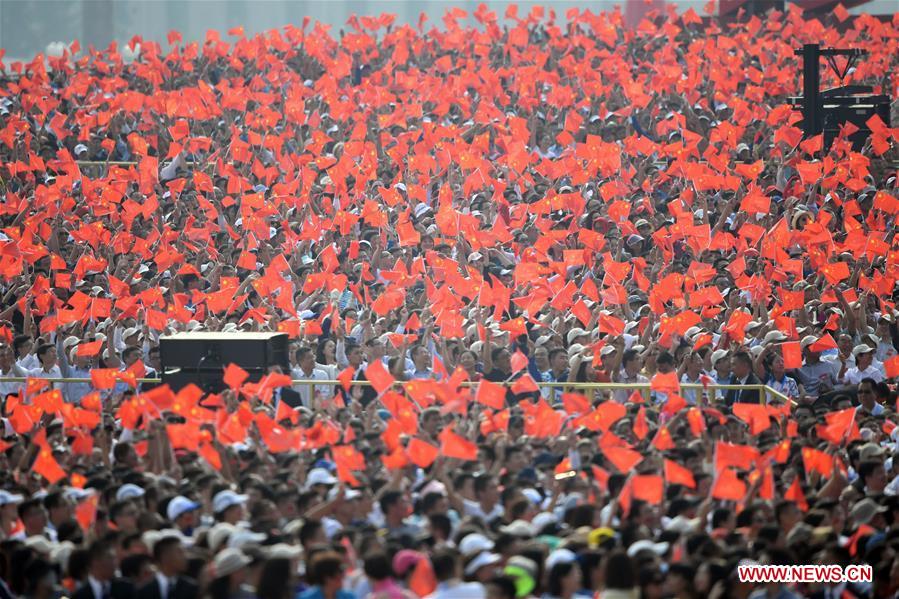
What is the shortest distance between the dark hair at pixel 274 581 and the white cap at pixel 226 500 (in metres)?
1.30

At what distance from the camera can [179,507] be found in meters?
8.58

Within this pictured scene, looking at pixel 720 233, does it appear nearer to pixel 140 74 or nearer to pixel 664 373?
A: pixel 664 373

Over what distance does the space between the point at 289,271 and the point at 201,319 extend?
1449 mm

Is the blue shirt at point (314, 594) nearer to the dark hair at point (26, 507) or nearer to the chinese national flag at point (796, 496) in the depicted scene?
the dark hair at point (26, 507)

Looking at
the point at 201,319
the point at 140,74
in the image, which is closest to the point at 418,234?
the point at 201,319

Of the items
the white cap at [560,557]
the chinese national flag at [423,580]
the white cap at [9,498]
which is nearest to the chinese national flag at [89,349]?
the white cap at [9,498]

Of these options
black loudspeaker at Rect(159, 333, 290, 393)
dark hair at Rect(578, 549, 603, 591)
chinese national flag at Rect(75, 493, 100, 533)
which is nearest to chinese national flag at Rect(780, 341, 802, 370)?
black loudspeaker at Rect(159, 333, 290, 393)

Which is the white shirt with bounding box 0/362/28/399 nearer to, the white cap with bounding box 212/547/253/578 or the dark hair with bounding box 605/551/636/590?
the white cap with bounding box 212/547/253/578

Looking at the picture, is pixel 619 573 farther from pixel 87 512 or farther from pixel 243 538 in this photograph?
pixel 87 512

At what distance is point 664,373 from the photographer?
1174cm

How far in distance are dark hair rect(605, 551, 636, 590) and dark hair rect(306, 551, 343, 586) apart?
1355 mm

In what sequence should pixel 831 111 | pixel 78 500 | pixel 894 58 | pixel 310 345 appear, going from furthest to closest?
pixel 894 58 → pixel 831 111 → pixel 310 345 → pixel 78 500

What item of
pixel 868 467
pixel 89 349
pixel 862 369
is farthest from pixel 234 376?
pixel 862 369

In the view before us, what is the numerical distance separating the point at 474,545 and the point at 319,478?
1786mm
